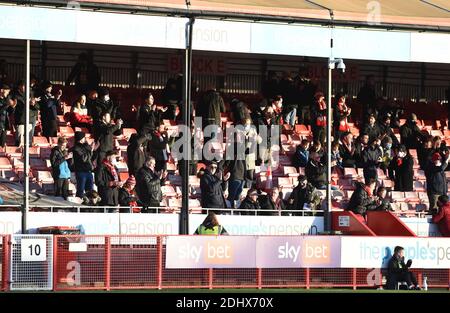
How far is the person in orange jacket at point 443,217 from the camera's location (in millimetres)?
32031

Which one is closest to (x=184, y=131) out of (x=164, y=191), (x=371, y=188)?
(x=164, y=191)

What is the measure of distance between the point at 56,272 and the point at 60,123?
685 cm

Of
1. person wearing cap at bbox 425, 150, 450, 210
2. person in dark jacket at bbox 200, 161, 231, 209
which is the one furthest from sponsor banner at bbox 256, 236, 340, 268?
person wearing cap at bbox 425, 150, 450, 210

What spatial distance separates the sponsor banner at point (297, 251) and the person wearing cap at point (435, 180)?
5662 millimetres

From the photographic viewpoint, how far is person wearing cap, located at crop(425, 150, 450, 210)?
3450cm

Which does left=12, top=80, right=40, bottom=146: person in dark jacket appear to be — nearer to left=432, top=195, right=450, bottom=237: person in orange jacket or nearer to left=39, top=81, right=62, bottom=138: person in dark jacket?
left=39, top=81, right=62, bottom=138: person in dark jacket

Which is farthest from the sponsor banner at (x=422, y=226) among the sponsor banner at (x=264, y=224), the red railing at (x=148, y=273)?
the red railing at (x=148, y=273)

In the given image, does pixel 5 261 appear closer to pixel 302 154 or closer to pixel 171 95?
pixel 171 95

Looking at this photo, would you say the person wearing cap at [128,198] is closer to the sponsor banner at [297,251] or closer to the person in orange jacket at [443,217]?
the sponsor banner at [297,251]

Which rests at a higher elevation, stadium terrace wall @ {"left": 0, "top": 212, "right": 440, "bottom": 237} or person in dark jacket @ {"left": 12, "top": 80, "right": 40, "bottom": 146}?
person in dark jacket @ {"left": 12, "top": 80, "right": 40, "bottom": 146}

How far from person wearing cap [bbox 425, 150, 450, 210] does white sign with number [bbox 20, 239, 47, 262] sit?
10.5m

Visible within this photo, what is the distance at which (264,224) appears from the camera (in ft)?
101

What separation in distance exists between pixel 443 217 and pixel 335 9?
4.67 meters

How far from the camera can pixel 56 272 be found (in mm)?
27109
